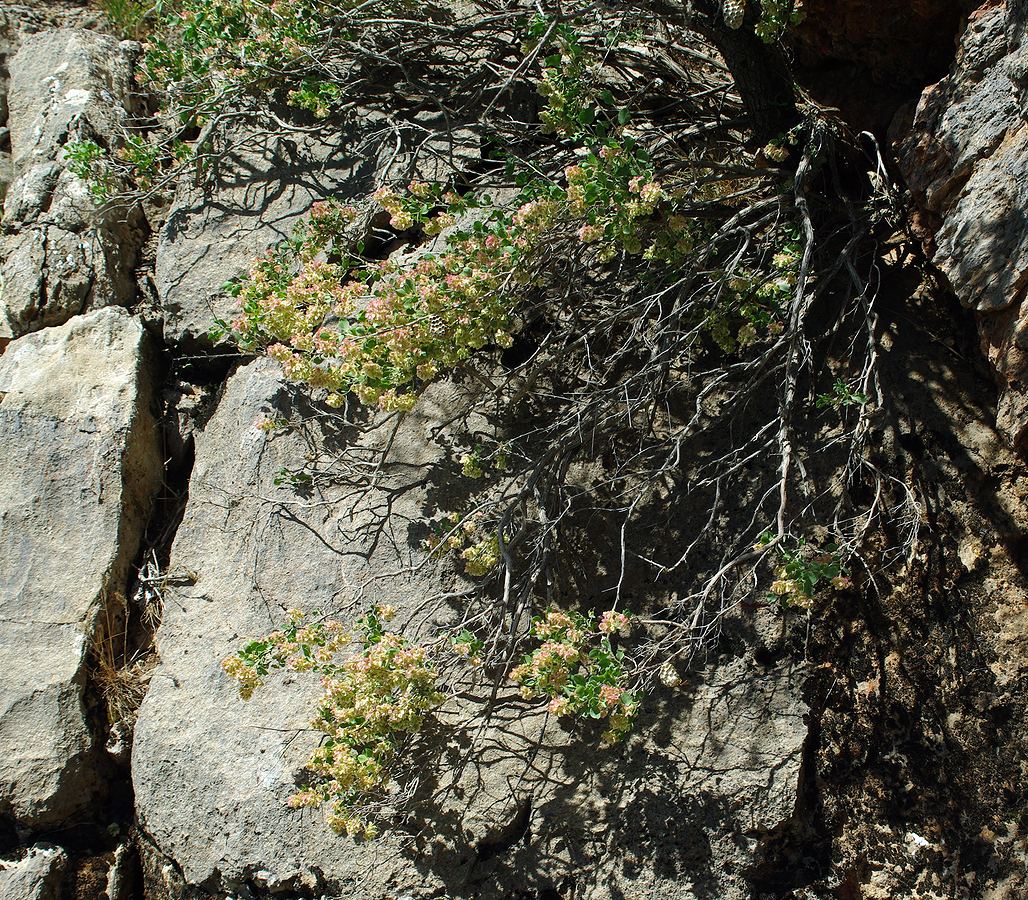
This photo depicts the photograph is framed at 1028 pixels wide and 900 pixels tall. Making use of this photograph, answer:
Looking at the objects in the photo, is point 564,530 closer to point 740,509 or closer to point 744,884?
point 740,509

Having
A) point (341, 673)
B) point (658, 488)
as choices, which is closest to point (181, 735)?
point (341, 673)

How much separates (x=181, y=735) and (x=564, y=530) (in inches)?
65.3

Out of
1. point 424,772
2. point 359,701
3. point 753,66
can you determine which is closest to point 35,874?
point 424,772

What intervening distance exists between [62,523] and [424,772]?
1886 millimetres

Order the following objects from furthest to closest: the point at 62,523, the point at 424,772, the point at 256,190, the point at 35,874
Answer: the point at 256,190 < the point at 62,523 < the point at 35,874 < the point at 424,772

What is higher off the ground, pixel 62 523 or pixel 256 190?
pixel 256 190

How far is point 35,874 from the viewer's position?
3.51 m

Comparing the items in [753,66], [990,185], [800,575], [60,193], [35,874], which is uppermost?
[753,66]

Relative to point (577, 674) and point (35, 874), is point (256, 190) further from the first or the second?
point (35, 874)

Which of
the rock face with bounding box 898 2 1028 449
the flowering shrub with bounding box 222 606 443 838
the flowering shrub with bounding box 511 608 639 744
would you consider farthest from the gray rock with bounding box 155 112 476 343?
the flowering shrub with bounding box 511 608 639 744

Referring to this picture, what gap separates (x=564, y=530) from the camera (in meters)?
3.48

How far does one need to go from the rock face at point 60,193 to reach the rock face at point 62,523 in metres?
0.22

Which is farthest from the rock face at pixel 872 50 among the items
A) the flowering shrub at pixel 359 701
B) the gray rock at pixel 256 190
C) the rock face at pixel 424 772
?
the flowering shrub at pixel 359 701

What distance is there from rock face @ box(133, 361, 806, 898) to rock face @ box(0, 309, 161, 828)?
271mm
